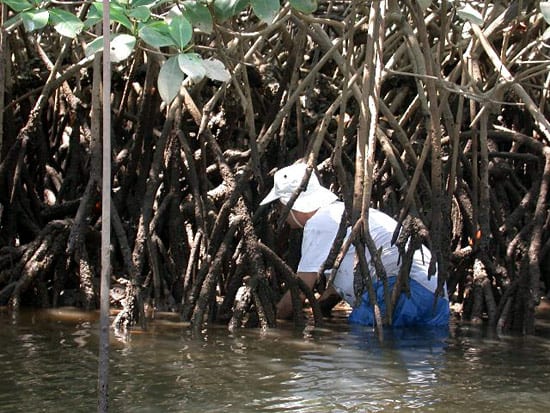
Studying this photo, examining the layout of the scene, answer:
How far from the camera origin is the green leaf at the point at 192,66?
2.93 metres

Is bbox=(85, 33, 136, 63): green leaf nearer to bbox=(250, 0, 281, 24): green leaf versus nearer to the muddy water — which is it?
bbox=(250, 0, 281, 24): green leaf

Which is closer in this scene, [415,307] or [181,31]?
[181,31]

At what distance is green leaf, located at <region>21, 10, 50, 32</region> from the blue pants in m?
2.77

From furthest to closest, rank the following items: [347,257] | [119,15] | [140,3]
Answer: [347,257] → [140,3] → [119,15]

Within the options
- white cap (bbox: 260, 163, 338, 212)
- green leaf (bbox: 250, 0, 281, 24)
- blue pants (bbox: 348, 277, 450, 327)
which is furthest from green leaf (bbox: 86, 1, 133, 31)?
blue pants (bbox: 348, 277, 450, 327)

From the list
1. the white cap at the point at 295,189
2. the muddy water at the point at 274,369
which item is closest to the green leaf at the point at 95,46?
the muddy water at the point at 274,369

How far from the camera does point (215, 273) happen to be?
5359 mm

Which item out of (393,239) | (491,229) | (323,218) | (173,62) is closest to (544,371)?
(393,239)

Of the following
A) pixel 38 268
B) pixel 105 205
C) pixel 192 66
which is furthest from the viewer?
pixel 38 268

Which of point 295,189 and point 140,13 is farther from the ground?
point 140,13

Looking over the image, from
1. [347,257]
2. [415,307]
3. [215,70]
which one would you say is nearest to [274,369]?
[347,257]

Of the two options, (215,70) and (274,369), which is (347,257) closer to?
(274,369)

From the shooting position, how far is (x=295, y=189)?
534cm

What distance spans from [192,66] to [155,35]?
0.49ft
